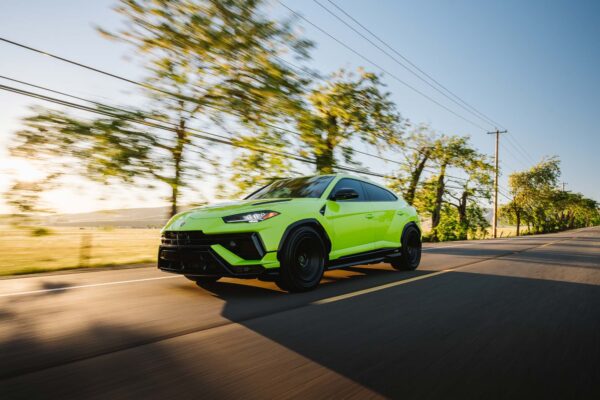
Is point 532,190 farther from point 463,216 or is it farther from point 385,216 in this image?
point 385,216

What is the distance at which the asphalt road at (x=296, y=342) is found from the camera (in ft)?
7.85

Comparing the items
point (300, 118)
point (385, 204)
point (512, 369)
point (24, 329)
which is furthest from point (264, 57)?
point (512, 369)

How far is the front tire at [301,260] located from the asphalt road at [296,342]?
23cm

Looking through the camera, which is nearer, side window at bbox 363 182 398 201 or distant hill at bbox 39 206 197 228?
side window at bbox 363 182 398 201

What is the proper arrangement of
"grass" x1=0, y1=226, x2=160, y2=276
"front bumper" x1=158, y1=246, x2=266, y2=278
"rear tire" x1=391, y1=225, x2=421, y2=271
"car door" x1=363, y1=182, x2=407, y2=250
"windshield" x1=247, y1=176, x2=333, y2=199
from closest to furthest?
"front bumper" x1=158, y1=246, x2=266, y2=278
"windshield" x1=247, y1=176, x2=333, y2=199
"car door" x1=363, y1=182, x2=407, y2=250
"rear tire" x1=391, y1=225, x2=421, y2=271
"grass" x1=0, y1=226, x2=160, y2=276

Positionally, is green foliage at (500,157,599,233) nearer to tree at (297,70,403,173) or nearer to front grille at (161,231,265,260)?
tree at (297,70,403,173)

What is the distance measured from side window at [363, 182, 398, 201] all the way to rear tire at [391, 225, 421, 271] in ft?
2.40

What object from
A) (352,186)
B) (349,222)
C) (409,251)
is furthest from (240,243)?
(409,251)

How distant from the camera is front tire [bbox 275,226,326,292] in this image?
508 cm

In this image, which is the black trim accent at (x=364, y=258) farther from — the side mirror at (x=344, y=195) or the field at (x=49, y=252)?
the field at (x=49, y=252)

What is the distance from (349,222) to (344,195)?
481 millimetres

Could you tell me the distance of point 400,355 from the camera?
2996 mm

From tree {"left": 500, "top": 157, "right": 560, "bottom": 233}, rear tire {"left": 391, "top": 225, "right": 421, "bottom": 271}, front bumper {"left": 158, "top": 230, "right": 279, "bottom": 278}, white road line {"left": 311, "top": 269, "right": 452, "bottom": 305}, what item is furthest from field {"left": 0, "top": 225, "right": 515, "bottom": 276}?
tree {"left": 500, "top": 157, "right": 560, "bottom": 233}

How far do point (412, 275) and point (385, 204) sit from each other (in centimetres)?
136
